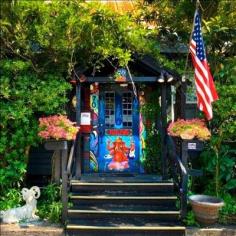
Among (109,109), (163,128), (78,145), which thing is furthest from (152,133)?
(78,145)

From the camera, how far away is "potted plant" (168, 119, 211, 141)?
7.74 m

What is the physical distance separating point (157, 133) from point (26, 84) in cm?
344

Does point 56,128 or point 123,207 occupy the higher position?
point 56,128

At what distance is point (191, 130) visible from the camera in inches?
305

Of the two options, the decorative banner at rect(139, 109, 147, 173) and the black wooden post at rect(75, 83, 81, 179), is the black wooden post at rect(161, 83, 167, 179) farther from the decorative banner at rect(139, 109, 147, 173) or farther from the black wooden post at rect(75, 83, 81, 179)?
the black wooden post at rect(75, 83, 81, 179)

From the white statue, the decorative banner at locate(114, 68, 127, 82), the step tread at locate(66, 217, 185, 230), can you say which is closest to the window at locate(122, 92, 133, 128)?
the decorative banner at locate(114, 68, 127, 82)

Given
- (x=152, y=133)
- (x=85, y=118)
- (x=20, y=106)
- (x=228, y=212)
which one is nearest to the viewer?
(x=20, y=106)

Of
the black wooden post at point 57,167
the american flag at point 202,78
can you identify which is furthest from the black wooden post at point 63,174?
the american flag at point 202,78

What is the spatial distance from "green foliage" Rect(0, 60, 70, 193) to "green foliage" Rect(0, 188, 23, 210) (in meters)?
0.18

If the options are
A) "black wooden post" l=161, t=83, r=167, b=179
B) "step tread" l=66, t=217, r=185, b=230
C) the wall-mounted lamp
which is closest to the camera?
"step tread" l=66, t=217, r=185, b=230

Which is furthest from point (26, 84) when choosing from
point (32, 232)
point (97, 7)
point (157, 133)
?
point (157, 133)

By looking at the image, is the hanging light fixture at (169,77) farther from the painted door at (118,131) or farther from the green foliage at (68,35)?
the painted door at (118,131)

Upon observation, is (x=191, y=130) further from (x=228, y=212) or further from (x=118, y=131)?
(x=118, y=131)

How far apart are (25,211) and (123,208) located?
1930 millimetres
